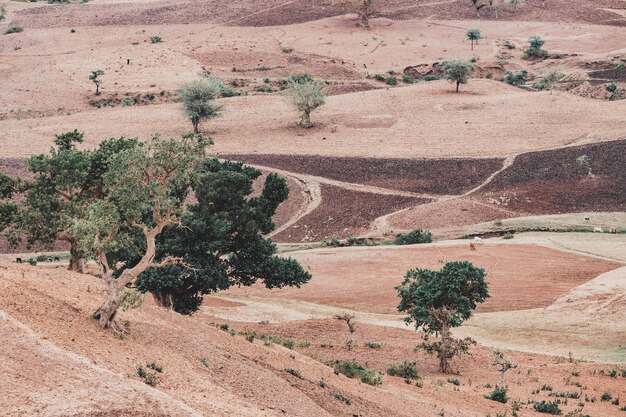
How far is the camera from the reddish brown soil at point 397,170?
76375 millimetres

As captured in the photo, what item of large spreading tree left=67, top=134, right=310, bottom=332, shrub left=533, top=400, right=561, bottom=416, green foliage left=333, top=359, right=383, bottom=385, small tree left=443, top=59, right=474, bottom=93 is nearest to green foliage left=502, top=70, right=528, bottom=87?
small tree left=443, top=59, right=474, bottom=93

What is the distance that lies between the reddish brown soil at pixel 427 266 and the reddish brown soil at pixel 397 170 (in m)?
17.9

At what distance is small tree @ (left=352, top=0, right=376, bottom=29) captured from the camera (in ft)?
443

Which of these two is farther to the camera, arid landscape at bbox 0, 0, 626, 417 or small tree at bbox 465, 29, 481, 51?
small tree at bbox 465, 29, 481, 51

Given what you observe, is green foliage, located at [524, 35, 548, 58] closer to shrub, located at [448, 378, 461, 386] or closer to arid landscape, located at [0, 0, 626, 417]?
arid landscape, located at [0, 0, 626, 417]

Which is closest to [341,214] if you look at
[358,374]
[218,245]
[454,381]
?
[218,245]

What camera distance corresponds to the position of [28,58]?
118188mm

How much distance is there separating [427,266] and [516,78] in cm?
6662

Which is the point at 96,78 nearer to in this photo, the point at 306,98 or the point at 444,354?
the point at 306,98

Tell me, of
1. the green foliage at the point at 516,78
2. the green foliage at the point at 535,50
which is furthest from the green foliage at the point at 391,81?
the green foliage at the point at 535,50

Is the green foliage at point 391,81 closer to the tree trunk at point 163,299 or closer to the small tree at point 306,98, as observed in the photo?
the small tree at point 306,98

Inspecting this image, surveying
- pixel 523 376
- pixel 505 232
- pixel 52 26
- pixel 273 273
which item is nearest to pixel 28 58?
pixel 52 26

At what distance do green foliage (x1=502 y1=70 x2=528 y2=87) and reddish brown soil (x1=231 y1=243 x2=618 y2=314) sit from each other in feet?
190

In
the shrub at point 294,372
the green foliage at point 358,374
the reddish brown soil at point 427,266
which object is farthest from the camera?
the reddish brown soil at point 427,266
